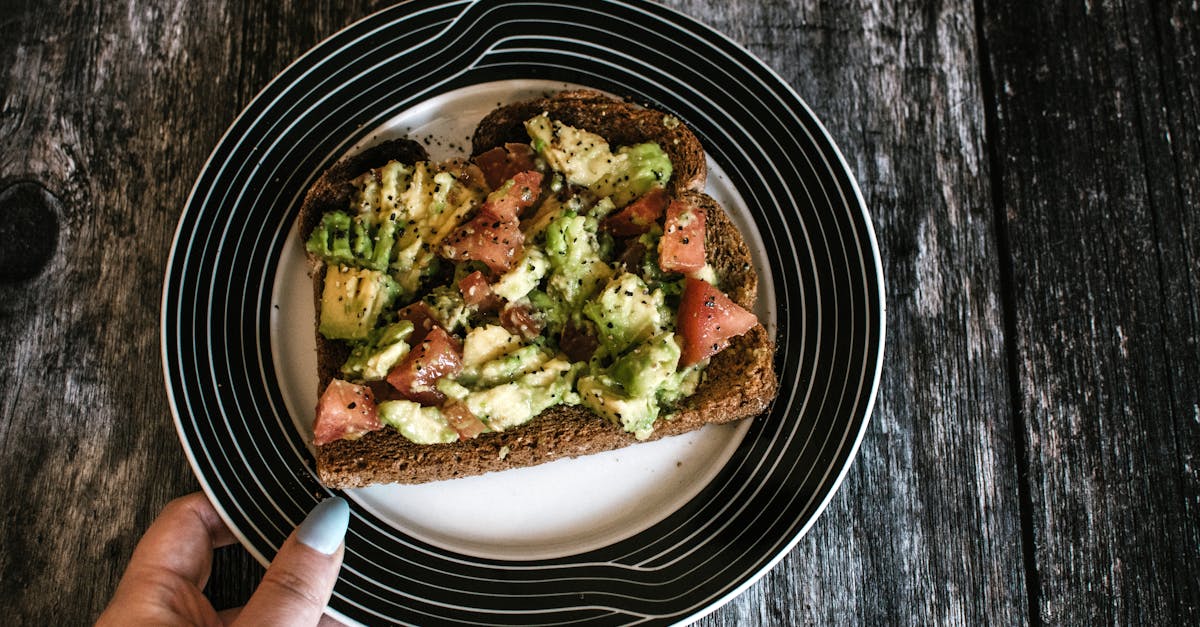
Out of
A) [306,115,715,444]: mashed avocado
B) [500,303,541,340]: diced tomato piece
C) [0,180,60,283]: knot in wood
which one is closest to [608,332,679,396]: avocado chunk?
[306,115,715,444]: mashed avocado

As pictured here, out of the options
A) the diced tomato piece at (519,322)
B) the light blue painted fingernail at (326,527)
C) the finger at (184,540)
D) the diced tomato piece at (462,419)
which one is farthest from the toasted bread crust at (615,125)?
the finger at (184,540)

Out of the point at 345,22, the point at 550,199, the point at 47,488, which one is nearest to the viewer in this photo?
the point at 550,199

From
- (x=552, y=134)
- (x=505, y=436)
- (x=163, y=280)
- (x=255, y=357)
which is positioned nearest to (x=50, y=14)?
(x=163, y=280)

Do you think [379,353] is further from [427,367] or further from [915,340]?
[915,340]

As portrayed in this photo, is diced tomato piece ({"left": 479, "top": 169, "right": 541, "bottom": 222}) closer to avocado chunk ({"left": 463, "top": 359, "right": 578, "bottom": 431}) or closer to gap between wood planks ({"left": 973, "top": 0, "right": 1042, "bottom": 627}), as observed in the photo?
avocado chunk ({"left": 463, "top": 359, "right": 578, "bottom": 431})

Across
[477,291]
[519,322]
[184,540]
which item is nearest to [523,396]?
[519,322]

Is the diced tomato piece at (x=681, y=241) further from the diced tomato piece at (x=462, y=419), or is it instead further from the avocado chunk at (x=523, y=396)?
the diced tomato piece at (x=462, y=419)

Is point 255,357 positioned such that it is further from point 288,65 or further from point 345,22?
point 345,22
